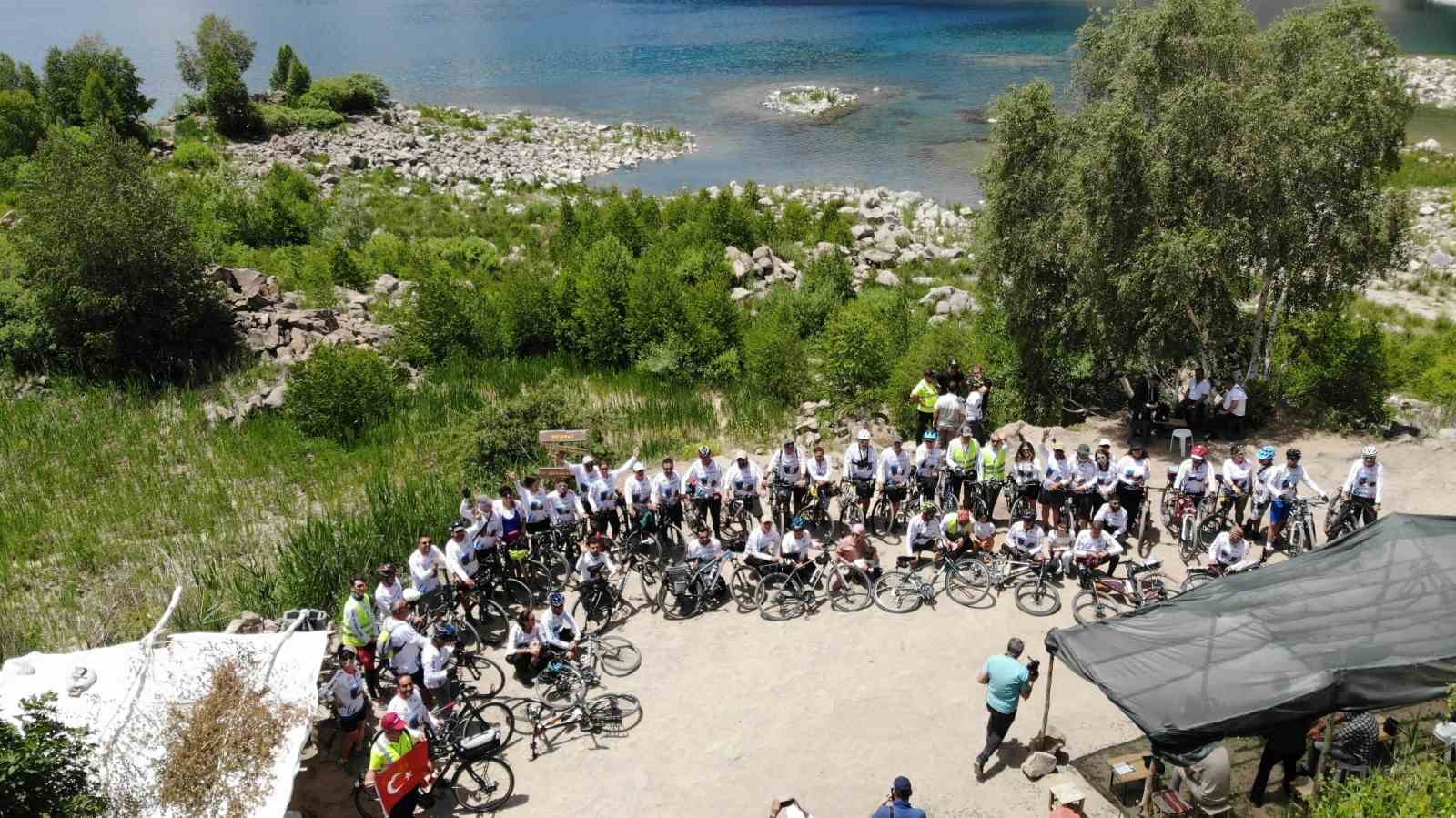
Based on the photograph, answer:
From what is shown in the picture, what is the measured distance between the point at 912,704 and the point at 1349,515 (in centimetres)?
858

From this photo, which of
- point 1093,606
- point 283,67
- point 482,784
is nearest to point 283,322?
point 482,784

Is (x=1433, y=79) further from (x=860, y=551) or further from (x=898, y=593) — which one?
(x=898, y=593)

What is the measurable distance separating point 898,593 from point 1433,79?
7592 cm

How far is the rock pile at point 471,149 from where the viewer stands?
57.7 meters

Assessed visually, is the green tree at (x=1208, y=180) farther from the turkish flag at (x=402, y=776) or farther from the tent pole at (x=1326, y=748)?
the turkish flag at (x=402, y=776)

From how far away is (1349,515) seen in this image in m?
16.5

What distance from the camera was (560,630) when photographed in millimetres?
14398

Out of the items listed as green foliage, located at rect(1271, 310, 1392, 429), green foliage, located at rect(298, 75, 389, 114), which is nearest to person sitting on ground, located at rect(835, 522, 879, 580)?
green foliage, located at rect(1271, 310, 1392, 429)

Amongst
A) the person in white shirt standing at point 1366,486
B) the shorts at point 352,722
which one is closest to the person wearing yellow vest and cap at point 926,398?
the person in white shirt standing at point 1366,486

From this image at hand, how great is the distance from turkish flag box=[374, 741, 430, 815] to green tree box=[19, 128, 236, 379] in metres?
22.9

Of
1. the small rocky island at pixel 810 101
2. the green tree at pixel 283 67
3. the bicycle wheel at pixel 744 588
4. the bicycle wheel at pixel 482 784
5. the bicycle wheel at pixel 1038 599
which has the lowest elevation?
the bicycle wheel at pixel 482 784

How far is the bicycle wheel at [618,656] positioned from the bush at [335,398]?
12280 mm

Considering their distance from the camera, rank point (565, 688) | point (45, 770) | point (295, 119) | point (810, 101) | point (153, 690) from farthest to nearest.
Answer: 1. point (810, 101)
2. point (295, 119)
3. point (565, 688)
4. point (153, 690)
5. point (45, 770)

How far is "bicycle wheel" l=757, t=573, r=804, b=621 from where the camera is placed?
15945 mm
